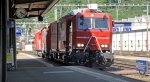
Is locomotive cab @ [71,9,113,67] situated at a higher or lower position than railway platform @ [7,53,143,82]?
higher

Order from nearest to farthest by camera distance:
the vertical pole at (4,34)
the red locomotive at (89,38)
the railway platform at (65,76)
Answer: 1. the vertical pole at (4,34)
2. the railway platform at (65,76)
3. the red locomotive at (89,38)

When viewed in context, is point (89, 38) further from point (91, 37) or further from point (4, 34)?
point (4, 34)

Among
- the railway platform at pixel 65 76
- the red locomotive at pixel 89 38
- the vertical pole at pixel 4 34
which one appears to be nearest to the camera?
the vertical pole at pixel 4 34

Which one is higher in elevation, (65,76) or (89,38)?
(89,38)

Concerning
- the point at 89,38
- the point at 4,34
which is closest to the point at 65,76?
the point at 4,34

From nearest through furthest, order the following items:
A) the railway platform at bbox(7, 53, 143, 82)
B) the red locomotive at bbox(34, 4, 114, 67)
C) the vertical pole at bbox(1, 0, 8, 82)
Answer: the vertical pole at bbox(1, 0, 8, 82), the railway platform at bbox(7, 53, 143, 82), the red locomotive at bbox(34, 4, 114, 67)

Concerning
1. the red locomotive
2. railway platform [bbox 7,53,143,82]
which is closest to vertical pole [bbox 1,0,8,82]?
railway platform [bbox 7,53,143,82]

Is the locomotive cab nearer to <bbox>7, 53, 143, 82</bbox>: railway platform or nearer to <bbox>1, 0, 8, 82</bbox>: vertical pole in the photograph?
<bbox>7, 53, 143, 82</bbox>: railway platform

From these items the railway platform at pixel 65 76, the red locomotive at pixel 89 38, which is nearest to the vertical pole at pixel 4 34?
the railway platform at pixel 65 76

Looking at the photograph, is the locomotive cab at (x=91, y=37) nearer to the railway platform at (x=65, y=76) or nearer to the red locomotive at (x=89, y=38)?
the red locomotive at (x=89, y=38)

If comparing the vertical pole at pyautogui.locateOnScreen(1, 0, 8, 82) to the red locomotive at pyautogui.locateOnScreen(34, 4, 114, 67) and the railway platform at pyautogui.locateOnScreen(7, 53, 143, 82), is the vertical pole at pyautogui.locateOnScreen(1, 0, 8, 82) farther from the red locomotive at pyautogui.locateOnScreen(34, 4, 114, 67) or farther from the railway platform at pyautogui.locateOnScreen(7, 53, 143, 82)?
the red locomotive at pyautogui.locateOnScreen(34, 4, 114, 67)

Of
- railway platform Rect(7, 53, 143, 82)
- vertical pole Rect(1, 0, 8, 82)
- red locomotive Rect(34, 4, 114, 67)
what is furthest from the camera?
red locomotive Rect(34, 4, 114, 67)

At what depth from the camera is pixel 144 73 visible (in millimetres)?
22938

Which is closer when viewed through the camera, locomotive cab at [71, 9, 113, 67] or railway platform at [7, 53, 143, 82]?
railway platform at [7, 53, 143, 82]
